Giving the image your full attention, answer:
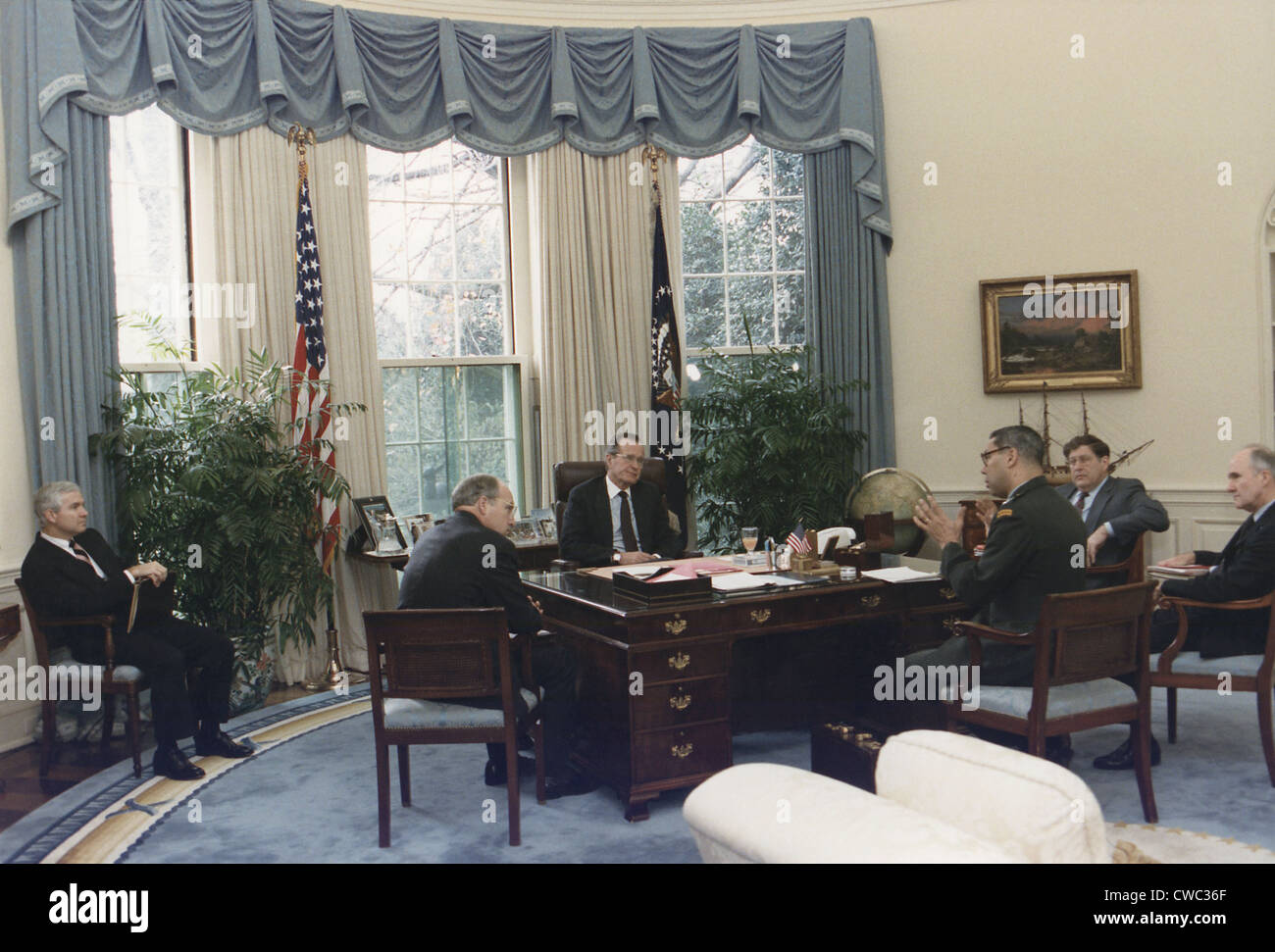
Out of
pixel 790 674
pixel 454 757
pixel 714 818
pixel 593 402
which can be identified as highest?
pixel 593 402

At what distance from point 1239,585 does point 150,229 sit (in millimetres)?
6282

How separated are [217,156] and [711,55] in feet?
11.5

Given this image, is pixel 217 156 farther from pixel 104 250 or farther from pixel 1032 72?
pixel 1032 72

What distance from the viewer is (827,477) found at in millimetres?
7348

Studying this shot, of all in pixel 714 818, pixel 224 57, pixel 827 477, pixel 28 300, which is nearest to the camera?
pixel 714 818

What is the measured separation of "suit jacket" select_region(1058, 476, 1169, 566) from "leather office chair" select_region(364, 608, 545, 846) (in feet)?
11.1

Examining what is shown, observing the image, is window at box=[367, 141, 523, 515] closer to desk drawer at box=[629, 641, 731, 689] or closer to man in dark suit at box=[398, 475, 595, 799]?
man in dark suit at box=[398, 475, 595, 799]

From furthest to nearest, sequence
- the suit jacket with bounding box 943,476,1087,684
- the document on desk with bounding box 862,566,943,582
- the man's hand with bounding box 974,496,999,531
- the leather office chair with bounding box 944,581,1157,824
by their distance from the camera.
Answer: the man's hand with bounding box 974,496,999,531, the document on desk with bounding box 862,566,943,582, the suit jacket with bounding box 943,476,1087,684, the leather office chair with bounding box 944,581,1157,824

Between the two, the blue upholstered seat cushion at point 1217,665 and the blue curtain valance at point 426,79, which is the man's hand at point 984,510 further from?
the blue curtain valance at point 426,79

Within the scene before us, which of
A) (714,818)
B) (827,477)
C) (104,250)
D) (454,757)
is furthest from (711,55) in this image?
(714,818)

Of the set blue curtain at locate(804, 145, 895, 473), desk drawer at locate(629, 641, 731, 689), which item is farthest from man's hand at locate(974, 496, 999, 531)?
desk drawer at locate(629, 641, 731, 689)

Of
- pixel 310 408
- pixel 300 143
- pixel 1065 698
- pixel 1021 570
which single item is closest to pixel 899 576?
pixel 1021 570

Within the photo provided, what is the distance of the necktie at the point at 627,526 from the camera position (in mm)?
6262

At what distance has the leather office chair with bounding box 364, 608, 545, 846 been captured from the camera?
3.95m
